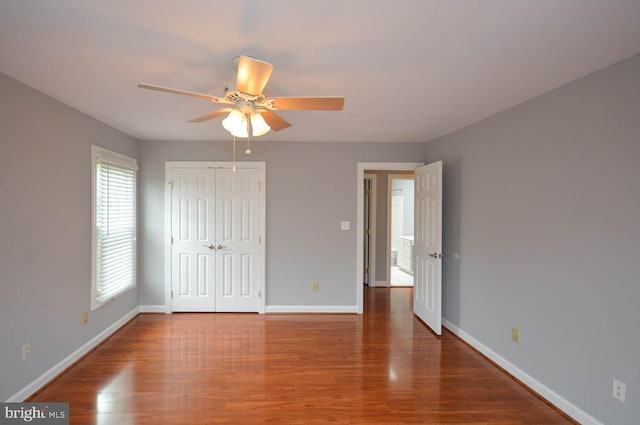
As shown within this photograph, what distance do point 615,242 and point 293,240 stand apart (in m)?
3.30

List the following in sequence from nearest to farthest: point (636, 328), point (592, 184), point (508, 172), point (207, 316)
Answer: point (636, 328) → point (592, 184) → point (508, 172) → point (207, 316)

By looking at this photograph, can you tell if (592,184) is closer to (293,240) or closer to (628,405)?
(628,405)

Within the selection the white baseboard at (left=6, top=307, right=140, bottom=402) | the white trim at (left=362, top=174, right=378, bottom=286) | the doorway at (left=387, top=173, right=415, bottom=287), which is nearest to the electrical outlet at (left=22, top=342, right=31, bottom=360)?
the white baseboard at (left=6, top=307, right=140, bottom=402)

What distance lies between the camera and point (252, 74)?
65.9 inches

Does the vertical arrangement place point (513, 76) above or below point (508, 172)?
above

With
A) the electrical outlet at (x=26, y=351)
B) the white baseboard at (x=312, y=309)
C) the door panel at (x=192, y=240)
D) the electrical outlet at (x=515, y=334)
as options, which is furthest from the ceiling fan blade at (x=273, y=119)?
the white baseboard at (x=312, y=309)

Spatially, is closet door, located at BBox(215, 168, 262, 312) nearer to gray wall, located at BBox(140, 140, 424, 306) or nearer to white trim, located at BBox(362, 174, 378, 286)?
gray wall, located at BBox(140, 140, 424, 306)

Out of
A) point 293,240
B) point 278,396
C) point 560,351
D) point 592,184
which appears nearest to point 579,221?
point 592,184

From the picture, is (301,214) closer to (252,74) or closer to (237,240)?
(237,240)

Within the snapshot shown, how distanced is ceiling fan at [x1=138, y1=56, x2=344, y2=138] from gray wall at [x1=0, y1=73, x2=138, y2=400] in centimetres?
139

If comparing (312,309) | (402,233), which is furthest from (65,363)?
(402,233)

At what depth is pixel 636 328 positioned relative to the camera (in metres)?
1.92

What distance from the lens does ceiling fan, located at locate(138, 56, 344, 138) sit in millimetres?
1674

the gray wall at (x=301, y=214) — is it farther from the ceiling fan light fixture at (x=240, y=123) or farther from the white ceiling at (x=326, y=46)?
the ceiling fan light fixture at (x=240, y=123)
